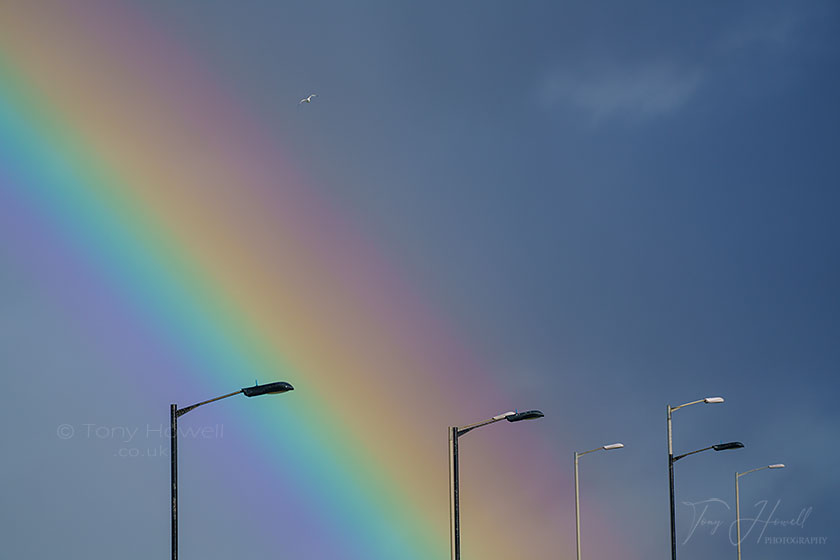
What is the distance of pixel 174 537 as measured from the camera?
122 feet

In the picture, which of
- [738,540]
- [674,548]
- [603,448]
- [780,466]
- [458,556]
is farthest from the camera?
[738,540]

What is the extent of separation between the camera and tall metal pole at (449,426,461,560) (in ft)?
131

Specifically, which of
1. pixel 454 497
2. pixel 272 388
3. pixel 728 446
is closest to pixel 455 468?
pixel 454 497

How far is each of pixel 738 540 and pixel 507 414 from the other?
65.3 m

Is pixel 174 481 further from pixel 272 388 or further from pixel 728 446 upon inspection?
pixel 728 446

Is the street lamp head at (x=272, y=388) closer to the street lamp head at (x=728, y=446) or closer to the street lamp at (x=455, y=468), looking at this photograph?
the street lamp at (x=455, y=468)

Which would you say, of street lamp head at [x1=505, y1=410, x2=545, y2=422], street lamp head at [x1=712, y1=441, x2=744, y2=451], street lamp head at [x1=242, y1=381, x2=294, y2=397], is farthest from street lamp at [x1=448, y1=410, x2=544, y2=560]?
street lamp head at [x1=712, y1=441, x2=744, y2=451]

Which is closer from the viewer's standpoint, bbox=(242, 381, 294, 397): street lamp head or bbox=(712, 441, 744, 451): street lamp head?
bbox=(242, 381, 294, 397): street lamp head

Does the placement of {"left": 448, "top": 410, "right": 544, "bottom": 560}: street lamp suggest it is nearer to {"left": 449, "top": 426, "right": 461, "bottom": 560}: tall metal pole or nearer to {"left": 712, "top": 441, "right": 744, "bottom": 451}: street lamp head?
{"left": 449, "top": 426, "right": 461, "bottom": 560}: tall metal pole

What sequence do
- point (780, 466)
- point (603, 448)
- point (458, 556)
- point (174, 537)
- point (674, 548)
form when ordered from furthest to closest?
point (780, 466), point (603, 448), point (674, 548), point (458, 556), point (174, 537)

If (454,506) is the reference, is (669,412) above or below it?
above

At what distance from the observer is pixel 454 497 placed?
40.8 metres

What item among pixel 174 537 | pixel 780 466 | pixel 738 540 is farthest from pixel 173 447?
pixel 738 540

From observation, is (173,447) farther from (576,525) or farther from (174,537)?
(576,525)
